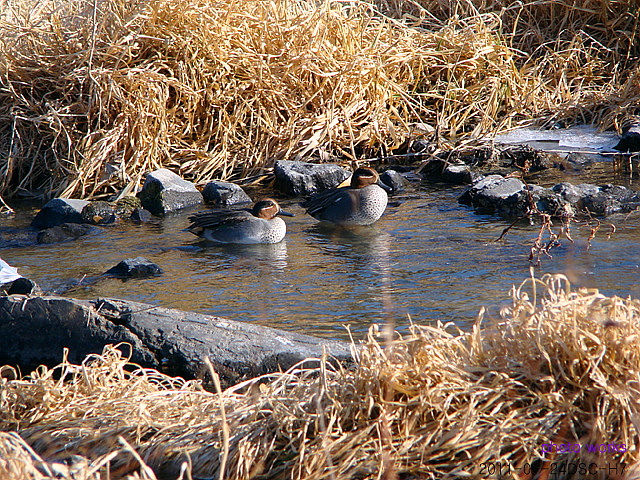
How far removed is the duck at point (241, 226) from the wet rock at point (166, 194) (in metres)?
0.88

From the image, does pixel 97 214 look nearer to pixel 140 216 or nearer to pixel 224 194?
pixel 140 216

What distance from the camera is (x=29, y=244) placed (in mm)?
6352

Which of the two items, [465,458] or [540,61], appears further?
[540,61]

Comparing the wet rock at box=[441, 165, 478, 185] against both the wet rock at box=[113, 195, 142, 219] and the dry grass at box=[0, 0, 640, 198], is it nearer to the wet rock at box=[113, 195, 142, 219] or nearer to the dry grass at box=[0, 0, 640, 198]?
the dry grass at box=[0, 0, 640, 198]

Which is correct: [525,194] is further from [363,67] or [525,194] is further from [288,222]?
[363,67]

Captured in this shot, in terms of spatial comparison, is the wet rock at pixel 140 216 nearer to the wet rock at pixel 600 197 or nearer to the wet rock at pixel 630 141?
the wet rock at pixel 600 197

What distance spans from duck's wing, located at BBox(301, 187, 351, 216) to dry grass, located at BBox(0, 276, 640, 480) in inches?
165

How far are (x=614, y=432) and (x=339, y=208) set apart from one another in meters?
4.68

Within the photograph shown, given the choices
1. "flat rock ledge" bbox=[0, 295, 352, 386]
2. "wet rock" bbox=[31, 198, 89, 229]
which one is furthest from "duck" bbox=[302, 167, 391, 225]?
"flat rock ledge" bbox=[0, 295, 352, 386]

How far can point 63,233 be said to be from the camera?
6.50 metres

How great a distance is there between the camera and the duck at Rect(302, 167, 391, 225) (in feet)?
22.2

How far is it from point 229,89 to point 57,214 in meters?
2.39

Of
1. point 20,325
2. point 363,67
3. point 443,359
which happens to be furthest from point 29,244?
point 443,359

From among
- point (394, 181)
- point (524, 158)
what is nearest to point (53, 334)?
point (394, 181)
